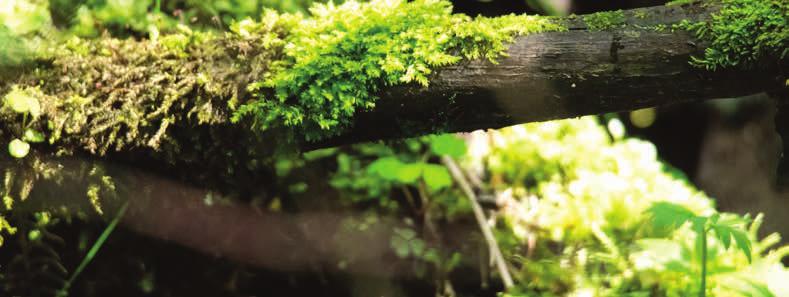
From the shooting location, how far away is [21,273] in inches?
84.9

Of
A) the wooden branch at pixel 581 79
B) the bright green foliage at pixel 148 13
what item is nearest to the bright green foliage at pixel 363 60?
the wooden branch at pixel 581 79

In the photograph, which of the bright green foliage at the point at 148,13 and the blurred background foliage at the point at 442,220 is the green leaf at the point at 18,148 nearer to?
the blurred background foliage at the point at 442,220

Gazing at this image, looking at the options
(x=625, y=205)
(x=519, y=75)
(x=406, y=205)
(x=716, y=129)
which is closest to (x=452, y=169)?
(x=406, y=205)

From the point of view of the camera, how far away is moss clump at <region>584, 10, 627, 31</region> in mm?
1716

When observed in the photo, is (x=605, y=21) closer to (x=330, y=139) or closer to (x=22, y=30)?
(x=330, y=139)

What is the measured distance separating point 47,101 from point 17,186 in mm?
327

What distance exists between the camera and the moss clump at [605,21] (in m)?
1.72

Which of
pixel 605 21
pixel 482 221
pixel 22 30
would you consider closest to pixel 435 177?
pixel 482 221

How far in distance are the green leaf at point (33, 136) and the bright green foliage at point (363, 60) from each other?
710 millimetres

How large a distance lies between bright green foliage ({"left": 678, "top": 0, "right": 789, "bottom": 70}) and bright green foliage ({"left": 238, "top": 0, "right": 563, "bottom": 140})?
458 mm

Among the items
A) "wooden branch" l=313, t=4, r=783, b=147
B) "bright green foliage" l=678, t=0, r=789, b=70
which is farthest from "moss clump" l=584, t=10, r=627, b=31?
"bright green foliage" l=678, t=0, r=789, b=70

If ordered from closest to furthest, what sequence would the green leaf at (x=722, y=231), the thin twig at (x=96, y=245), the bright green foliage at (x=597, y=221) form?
the green leaf at (x=722, y=231) → the thin twig at (x=96, y=245) → the bright green foliage at (x=597, y=221)

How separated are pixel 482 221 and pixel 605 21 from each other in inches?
57.5

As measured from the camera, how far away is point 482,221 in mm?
2928
